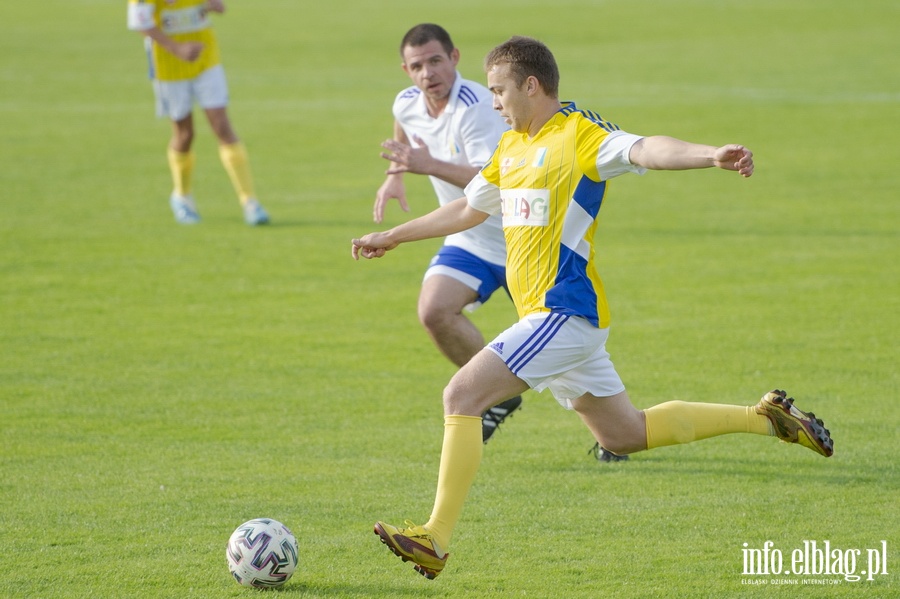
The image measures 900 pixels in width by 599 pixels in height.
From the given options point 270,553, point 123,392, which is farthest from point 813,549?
point 123,392

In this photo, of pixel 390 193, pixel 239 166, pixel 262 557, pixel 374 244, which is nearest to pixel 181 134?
pixel 239 166

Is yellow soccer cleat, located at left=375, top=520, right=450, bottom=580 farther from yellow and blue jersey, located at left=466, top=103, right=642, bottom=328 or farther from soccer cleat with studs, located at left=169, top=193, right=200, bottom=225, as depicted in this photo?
soccer cleat with studs, located at left=169, top=193, right=200, bottom=225

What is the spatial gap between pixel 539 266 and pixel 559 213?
0.80 feet

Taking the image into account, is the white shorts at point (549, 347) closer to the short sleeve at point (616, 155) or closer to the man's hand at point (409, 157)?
the short sleeve at point (616, 155)

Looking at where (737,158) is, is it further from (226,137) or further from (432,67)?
(226,137)

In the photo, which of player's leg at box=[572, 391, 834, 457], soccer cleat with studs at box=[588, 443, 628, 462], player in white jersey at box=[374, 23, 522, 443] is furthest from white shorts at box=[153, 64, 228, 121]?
player's leg at box=[572, 391, 834, 457]

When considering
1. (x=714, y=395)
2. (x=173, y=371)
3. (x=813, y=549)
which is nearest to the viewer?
(x=813, y=549)

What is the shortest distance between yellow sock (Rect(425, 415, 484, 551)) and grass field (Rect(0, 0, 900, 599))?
366mm

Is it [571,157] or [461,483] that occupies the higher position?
[571,157]

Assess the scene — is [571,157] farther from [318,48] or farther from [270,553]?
[318,48]

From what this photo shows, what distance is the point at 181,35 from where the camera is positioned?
551 inches

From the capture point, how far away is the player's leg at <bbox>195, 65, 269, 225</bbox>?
545 inches

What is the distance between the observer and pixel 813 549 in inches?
221

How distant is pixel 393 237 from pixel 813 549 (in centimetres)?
235
